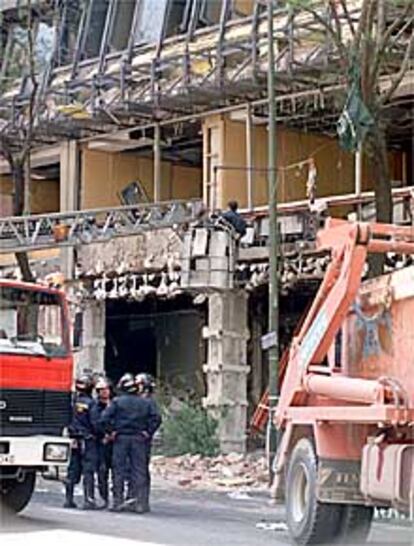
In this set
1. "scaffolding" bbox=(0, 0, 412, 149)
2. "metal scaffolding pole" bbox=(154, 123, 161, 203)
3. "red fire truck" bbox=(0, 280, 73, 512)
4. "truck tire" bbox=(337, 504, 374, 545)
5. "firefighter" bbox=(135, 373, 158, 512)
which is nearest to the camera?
"truck tire" bbox=(337, 504, 374, 545)

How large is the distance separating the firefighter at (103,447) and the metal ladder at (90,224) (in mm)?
8115

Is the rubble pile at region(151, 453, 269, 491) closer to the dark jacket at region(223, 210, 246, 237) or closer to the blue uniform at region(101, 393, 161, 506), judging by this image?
the dark jacket at region(223, 210, 246, 237)

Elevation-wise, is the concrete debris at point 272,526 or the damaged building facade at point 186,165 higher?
the damaged building facade at point 186,165

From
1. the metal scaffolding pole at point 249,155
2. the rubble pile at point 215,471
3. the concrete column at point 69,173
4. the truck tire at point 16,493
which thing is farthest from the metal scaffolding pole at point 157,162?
the truck tire at point 16,493

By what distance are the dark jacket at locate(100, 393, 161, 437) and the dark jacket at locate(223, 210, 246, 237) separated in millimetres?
9930

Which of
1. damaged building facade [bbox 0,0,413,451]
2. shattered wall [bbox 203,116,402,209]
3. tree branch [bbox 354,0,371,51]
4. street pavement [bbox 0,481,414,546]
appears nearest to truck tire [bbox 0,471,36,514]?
street pavement [bbox 0,481,414,546]

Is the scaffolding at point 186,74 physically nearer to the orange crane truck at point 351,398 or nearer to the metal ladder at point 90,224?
the metal ladder at point 90,224

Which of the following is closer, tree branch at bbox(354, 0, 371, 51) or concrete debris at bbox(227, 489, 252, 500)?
tree branch at bbox(354, 0, 371, 51)

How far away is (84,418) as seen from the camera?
16.4 metres

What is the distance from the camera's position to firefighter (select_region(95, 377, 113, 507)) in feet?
53.7

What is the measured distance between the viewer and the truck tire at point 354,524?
515 inches

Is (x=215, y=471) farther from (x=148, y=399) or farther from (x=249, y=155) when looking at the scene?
(x=249, y=155)

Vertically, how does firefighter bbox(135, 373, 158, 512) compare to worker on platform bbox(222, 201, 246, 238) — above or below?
below

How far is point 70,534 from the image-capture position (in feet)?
44.2
